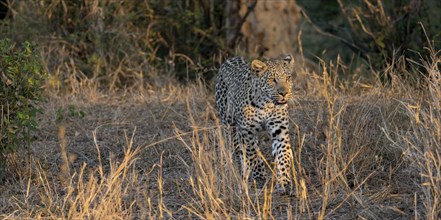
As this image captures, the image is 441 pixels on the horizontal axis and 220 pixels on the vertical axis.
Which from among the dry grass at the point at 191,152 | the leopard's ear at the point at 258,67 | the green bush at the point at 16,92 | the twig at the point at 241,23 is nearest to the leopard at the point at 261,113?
the leopard's ear at the point at 258,67

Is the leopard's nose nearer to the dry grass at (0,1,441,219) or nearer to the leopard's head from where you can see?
the leopard's head

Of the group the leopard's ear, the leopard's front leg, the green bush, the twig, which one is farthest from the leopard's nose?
the twig

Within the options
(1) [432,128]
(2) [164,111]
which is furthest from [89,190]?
(2) [164,111]

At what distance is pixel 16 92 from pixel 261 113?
1925 mm

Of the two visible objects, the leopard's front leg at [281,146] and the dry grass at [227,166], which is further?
the leopard's front leg at [281,146]

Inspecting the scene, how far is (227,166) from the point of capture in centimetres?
699

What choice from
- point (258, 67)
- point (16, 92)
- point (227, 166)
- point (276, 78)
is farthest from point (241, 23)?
point (227, 166)

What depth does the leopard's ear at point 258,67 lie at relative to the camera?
8219mm

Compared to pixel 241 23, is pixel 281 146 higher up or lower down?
higher up

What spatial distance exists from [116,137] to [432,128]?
12.8ft

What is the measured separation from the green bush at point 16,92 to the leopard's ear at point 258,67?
65.0 inches

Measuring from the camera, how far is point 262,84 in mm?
8172

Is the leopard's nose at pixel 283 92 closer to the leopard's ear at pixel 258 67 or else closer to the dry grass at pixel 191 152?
the leopard's ear at pixel 258 67

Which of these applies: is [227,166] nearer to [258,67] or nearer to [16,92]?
[258,67]
